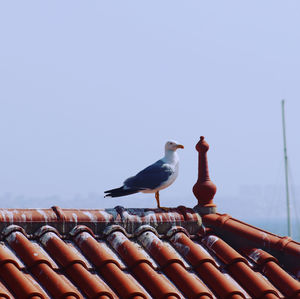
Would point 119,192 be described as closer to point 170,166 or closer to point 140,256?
point 170,166

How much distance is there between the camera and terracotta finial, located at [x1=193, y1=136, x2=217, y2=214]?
936cm

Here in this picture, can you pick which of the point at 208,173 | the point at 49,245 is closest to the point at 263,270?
the point at 208,173

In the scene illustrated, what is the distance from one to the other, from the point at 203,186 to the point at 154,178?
2.10 feet

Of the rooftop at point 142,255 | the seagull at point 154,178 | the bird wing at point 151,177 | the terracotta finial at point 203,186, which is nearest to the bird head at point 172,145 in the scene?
the seagull at point 154,178

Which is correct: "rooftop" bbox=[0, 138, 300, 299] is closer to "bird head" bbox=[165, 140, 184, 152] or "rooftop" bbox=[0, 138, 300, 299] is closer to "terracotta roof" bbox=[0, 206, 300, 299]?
"terracotta roof" bbox=[0, 206, 300, 299]

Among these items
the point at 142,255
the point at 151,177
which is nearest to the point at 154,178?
the point at 151,177

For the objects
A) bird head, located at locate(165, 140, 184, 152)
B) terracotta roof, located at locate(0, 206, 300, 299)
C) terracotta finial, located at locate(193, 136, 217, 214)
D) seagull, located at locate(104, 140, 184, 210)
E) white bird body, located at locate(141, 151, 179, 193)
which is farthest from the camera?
bird head, located at locate(165, 140, 184, 152)

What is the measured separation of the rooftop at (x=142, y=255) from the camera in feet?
23.3

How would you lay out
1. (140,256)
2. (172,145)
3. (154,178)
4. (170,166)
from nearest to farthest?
(140,256) → (154,178) → (170,166) → (172,145)

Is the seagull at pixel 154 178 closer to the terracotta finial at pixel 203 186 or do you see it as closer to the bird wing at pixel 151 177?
the bird wing at pixel 151 177

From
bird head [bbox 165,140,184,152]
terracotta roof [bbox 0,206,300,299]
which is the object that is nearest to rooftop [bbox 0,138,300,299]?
terracotta roof [bbox 0,206,300,299]

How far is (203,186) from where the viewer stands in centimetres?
945

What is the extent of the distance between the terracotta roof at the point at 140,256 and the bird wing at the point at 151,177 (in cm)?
69

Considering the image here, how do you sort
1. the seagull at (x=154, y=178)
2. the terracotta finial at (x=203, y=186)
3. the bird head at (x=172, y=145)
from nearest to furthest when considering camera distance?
the terracotta finial at (x=203, y=186) → the seagull at (x=154, y=178) → the bird head at (x=172, y=145)
